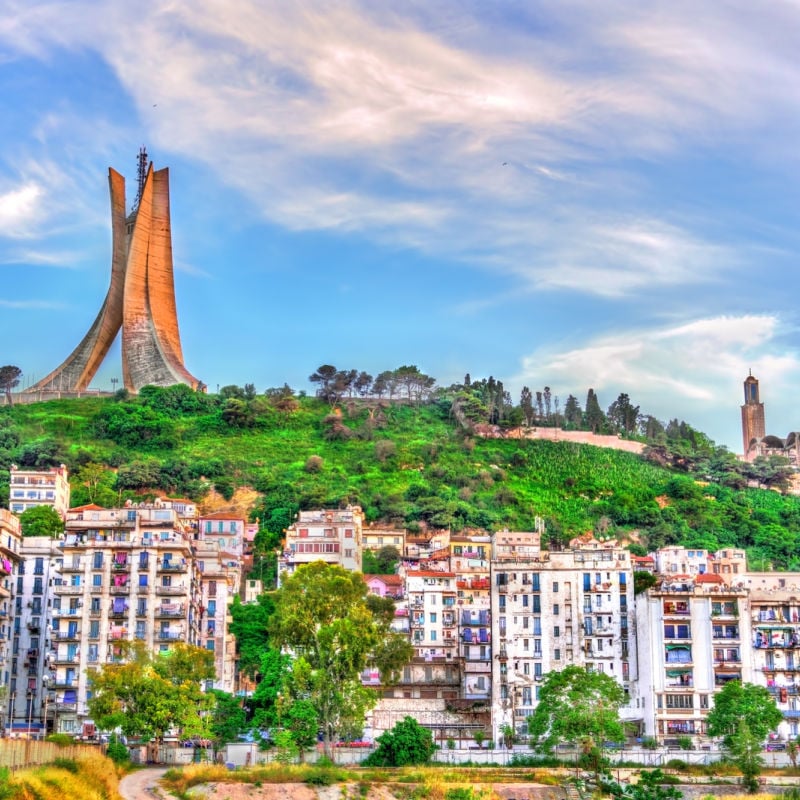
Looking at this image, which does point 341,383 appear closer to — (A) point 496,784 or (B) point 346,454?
(B) point 346,454

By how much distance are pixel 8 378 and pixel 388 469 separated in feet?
169

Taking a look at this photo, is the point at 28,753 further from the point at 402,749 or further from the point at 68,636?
the point at 68,636

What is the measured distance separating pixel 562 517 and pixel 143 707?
7106cm

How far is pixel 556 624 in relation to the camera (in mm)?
73562

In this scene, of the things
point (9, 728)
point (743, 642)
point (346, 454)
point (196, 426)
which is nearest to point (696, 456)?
point (346, 454)

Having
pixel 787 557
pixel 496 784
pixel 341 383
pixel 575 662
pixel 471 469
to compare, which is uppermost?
pixel 341 383

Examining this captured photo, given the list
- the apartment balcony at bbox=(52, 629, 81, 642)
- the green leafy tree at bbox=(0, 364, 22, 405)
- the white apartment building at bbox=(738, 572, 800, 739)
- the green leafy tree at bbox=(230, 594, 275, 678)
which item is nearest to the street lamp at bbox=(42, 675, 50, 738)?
the apartment balcony at bbox=(52, 629, 81, 642)

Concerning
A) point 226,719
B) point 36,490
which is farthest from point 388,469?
point 226,719

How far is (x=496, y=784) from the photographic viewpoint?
5888 cm

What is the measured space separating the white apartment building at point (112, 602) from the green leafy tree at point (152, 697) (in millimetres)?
6456

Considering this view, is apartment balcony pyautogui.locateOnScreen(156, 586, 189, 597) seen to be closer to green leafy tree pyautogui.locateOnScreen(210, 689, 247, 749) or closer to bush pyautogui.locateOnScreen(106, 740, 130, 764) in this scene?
green leafy tree pyautogui.locateOnScreen(210, 689, 247, 749)

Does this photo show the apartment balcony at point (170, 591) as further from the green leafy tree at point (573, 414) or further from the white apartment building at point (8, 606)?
the green leafy tree at point (573, 414)

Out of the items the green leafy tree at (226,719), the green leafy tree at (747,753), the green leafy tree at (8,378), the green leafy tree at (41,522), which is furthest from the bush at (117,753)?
the green leafy tree at (8,378)

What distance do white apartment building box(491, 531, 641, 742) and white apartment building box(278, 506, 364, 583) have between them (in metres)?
30.1
